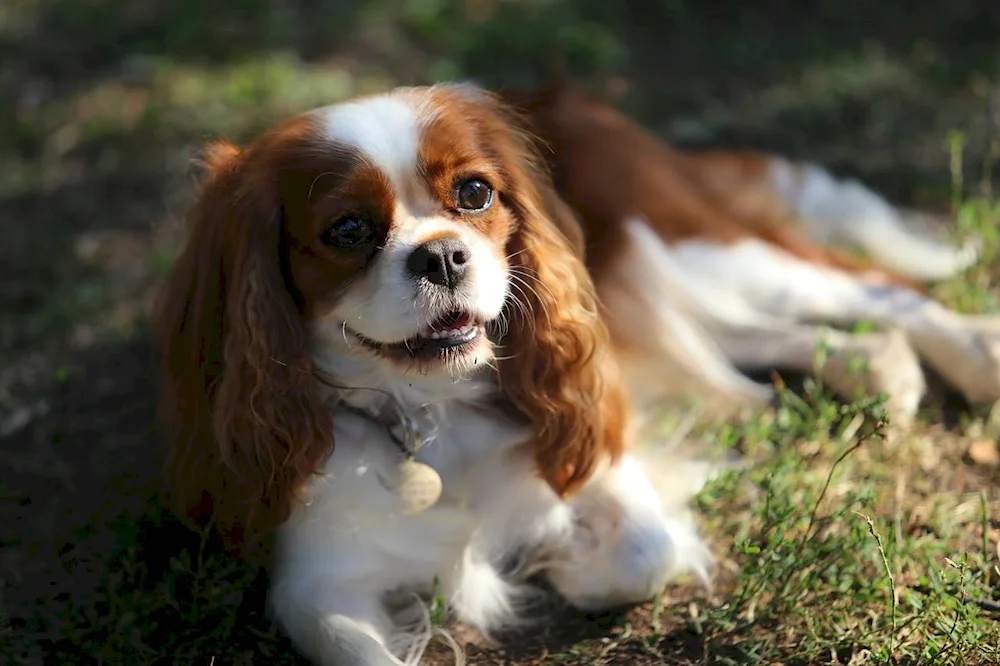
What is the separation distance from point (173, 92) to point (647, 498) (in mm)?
3058

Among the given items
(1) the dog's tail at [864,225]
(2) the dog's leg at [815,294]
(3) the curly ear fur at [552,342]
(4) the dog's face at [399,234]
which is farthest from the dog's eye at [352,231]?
(1) the dog's tail at [864,225]

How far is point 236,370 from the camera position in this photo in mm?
2371

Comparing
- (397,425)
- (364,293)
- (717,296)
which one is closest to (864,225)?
(717,296)

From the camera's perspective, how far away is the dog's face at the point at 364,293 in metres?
2.25

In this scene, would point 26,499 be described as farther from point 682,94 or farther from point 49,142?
point 682,94

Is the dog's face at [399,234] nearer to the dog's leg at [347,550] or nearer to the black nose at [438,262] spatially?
the black nose at [438,262]

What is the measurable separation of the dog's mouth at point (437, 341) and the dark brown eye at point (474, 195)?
0.78 feet

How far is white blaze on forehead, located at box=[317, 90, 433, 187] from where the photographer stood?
2258 mm

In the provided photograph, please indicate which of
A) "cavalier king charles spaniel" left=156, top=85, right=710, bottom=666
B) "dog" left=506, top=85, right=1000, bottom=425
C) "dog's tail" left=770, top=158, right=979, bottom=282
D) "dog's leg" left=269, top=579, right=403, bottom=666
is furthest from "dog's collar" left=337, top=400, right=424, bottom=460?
"dog's tail" left=770, top=158, right=979, bottom=282

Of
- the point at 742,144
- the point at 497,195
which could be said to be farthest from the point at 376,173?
the point at 742,144

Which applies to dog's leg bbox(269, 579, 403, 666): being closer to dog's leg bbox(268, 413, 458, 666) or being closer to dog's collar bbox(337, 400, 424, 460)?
dog's leg bbox(268, 413, 458, 666)

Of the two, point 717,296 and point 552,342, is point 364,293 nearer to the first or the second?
point 552,342

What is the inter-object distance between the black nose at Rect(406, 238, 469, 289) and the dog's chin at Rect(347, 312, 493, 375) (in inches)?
3.8

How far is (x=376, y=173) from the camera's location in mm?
2242
